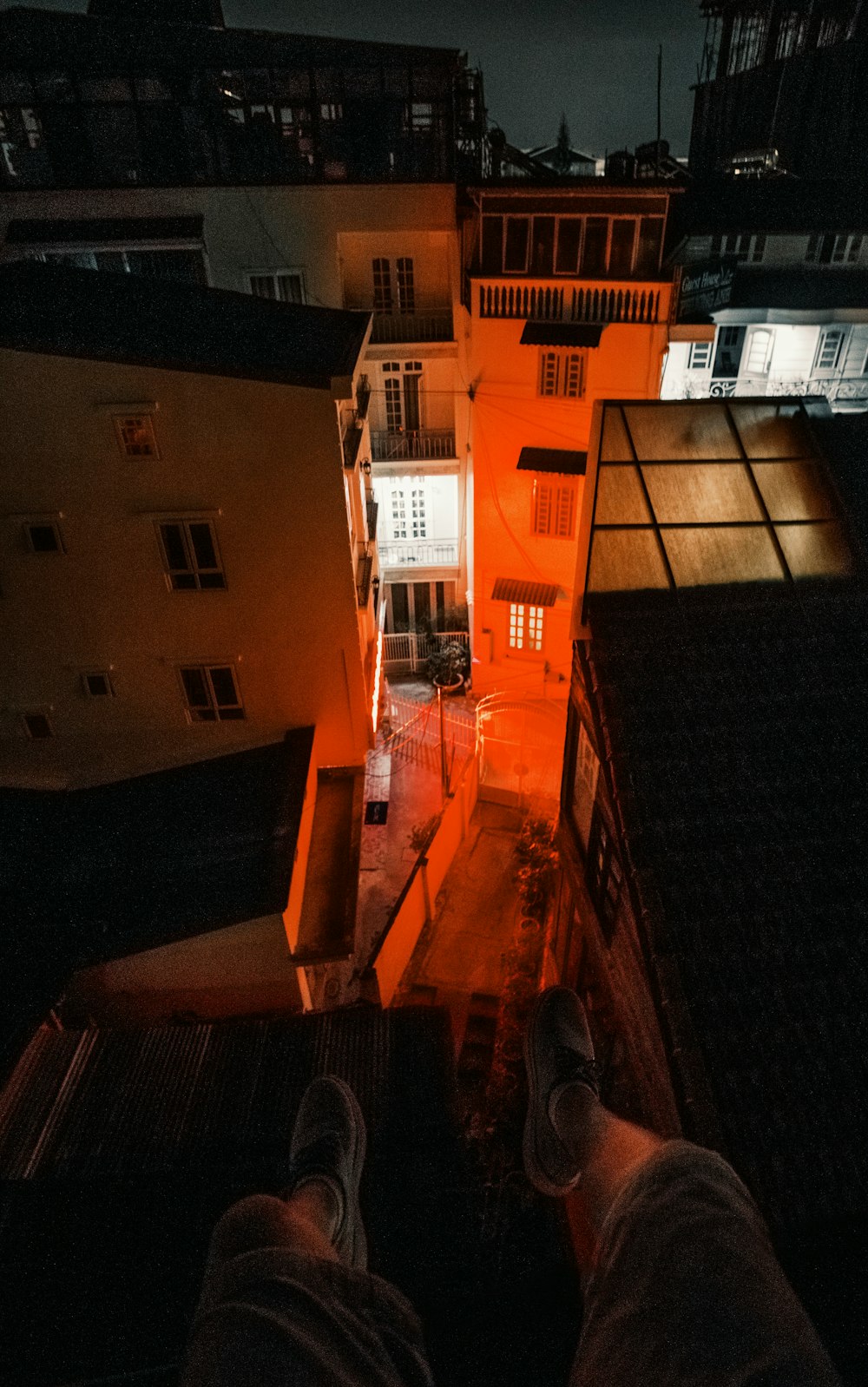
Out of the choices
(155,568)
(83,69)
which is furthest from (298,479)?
(83,69)

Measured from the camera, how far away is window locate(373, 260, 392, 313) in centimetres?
2022

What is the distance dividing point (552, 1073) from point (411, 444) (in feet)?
64.8

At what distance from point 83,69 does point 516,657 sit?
21.4m

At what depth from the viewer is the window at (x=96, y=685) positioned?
12.3m

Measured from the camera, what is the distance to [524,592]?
2047cm

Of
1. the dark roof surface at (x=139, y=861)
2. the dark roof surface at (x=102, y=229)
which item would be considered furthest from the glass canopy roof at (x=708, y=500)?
the dark roof surface at (x=102, y=229)

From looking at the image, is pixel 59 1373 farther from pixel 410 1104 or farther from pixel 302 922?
pixel 302 922

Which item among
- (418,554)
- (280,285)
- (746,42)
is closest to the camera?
(280,285)

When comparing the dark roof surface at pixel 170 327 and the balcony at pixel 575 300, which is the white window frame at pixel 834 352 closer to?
the balcony at pixel 575 300

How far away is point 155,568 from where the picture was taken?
37.5 feet

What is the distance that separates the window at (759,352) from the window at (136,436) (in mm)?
26095

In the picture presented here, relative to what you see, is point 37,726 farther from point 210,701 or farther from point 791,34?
point 791,34

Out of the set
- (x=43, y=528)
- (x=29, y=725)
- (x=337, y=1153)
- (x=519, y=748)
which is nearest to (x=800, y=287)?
(x=519, y=748)

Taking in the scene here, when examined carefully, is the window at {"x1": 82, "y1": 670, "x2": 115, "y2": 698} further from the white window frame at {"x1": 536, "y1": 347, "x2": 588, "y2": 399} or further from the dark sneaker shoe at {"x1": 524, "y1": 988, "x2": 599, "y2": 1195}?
the white window frame at {"x1": 536, "y1": 347, "x2": 588, "y2": 399}
